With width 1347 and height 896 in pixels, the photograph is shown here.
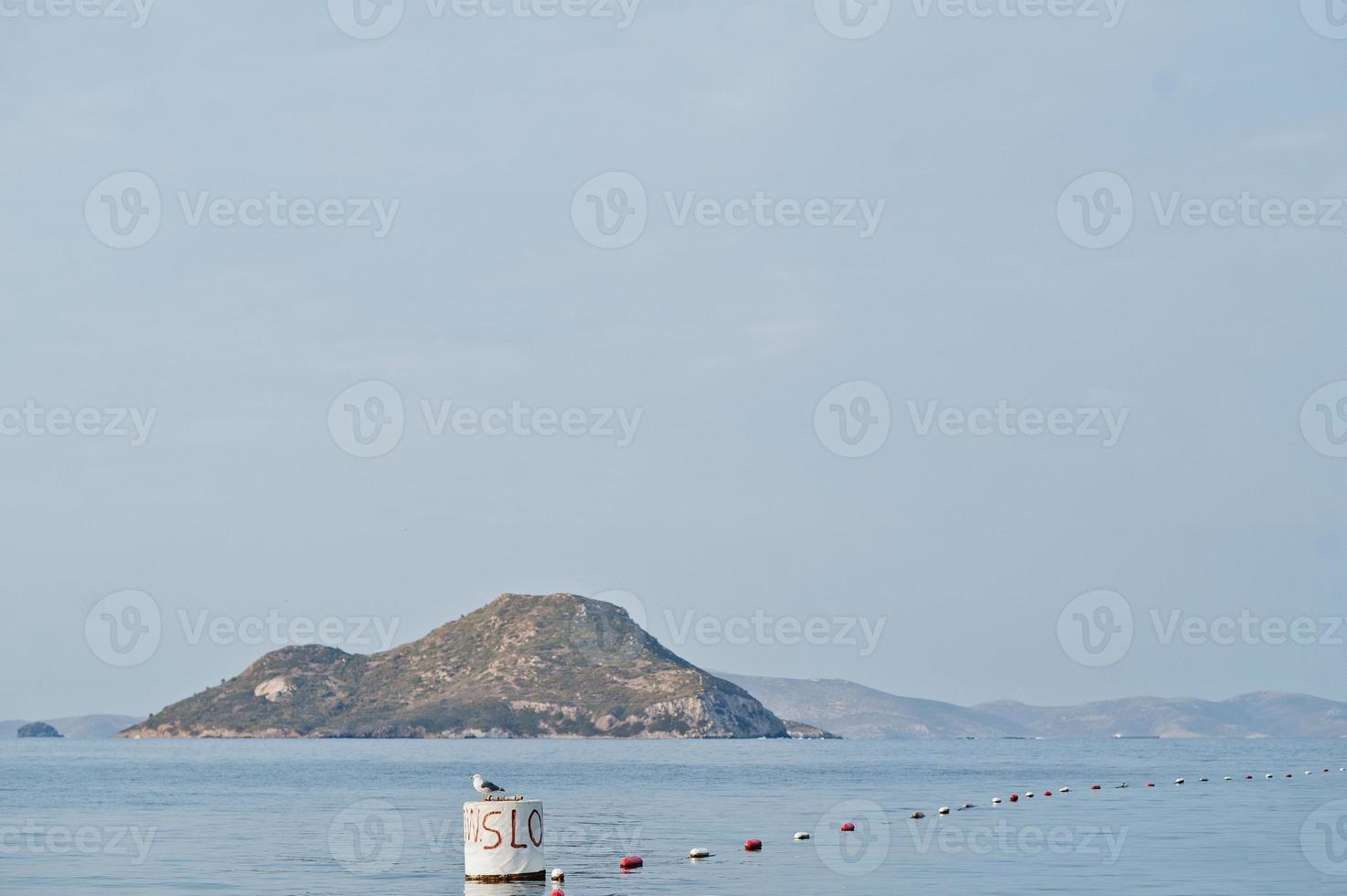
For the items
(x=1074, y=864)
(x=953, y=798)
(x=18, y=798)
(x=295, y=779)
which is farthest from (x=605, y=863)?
(x=295, y=779)

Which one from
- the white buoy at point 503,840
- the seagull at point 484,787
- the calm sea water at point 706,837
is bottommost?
the calm sea water at point 706,837

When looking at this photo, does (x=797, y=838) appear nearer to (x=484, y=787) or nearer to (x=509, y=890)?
(x=509, y=890)

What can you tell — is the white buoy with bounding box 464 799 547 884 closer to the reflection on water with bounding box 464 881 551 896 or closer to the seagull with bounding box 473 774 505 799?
the reflection on water with bounding box 464 881 551 896

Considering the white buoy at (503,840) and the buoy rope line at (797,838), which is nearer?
the white buoy at (503,840)

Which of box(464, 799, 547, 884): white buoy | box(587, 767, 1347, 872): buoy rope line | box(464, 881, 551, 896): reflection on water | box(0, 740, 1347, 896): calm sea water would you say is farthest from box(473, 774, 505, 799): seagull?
box(587, 767, 1347, 872): buoy rope line

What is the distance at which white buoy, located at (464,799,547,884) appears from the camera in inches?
1832

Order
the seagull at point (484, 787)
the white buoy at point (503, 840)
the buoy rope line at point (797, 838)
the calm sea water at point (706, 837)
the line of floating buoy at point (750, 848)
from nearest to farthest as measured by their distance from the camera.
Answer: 1. the seagull at point (484, 787)
2. the white buoy at point (503, 840)
3. the line of floating buoy at point (750, 848)
4. the calm sea water at point (706, 837)
5. the buoy rope line at point (797, 838)

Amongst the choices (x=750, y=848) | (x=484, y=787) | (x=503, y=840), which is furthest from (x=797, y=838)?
(x=484, y=787)

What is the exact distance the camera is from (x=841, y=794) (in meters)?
117

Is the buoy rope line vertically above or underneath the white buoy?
underneath

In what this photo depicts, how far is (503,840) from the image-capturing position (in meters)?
46.7

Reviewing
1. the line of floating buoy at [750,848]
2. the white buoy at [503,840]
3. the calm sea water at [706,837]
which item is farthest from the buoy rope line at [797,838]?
the white buoy at [503,840]

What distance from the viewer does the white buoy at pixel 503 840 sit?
46531 mm

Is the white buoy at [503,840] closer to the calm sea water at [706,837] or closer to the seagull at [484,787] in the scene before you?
the seagull at [484,787]
